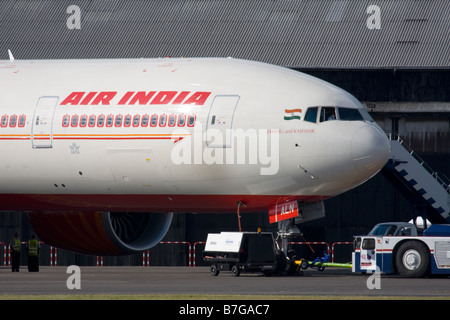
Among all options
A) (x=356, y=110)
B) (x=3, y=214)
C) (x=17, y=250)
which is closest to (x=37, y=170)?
(x=17, y=250)

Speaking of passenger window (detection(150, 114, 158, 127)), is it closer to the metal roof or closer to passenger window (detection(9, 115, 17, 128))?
passenger window (detection(9, 115, 17, 128))

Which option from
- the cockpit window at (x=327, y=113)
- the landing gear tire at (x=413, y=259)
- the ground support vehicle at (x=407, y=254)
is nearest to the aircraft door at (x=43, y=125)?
the cockpit window at (x=327, y=113)

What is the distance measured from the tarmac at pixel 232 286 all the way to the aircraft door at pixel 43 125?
13.4 ft

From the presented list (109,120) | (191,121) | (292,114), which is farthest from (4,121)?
(292,114)

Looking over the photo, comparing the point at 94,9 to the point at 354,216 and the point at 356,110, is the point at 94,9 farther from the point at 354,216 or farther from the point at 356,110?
the point at 356,110

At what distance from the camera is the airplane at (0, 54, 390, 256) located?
3094 cm

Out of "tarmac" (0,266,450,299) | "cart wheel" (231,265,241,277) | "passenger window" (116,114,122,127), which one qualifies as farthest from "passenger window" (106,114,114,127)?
"cart wheel" (231,265,241,277)

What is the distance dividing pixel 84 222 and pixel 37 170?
2.95 m

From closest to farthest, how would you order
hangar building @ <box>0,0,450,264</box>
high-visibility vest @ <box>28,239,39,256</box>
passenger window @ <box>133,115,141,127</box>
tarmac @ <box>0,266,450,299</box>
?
tarmac @ <box>0,266,450,299</box>, passenger window @ <box>133,115,141,127</box>, high-visibility vest @ <box>28,239,39,256</box>, hangar building @ <box>0,0,450,264</box>

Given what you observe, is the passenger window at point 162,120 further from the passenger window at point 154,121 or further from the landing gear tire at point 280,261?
the landing gear tire at point 280,261

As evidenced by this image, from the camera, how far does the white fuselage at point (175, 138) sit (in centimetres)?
3092

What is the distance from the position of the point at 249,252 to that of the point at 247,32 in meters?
18.1

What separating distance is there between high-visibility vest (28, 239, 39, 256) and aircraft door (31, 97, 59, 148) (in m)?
6.09

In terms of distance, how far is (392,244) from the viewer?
32.8m
